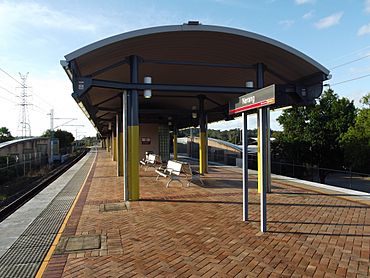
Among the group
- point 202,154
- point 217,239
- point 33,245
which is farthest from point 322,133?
point 33,245

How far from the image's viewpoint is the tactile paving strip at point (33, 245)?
4332 mm

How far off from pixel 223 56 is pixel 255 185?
461 cm

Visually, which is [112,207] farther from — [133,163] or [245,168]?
[245,168]

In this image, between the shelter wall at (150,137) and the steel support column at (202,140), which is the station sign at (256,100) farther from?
the shelter wall at (150,137)

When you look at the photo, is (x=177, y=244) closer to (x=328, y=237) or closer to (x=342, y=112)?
(x=328, y=237)

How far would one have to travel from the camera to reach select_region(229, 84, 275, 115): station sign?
5.58m

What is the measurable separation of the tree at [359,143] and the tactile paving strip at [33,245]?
24236 mm

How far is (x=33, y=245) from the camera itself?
5.29 meters

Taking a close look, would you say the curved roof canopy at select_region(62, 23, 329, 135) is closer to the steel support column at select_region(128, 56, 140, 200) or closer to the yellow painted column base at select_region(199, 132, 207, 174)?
the steel support column at select_region(128, 56, 140, 200)

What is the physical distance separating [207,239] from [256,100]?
2666mm

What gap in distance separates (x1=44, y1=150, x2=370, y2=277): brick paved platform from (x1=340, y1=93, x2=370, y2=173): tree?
1947 centimetres

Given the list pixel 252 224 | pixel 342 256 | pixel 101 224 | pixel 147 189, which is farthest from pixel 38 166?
pixel 342 256

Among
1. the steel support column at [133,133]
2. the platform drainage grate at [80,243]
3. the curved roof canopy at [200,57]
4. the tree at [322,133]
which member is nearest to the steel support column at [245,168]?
the curved roof canopy at [200,57]

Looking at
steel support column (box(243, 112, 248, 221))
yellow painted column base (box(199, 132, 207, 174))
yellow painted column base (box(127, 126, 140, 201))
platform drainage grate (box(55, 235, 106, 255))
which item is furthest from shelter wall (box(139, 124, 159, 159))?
platform drainage grate (box(55, 235, 106, 255))
